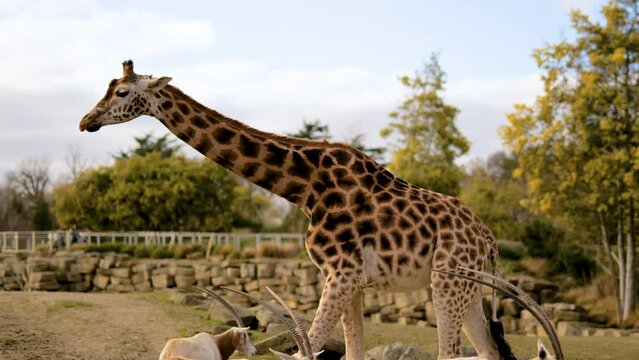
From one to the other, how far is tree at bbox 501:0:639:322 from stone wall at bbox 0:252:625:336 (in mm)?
1909

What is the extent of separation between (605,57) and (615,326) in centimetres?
596

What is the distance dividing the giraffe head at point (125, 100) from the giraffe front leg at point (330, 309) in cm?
173

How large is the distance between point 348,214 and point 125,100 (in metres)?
1.67

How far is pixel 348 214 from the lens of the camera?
4.95 metres

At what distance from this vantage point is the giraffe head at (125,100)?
16.7ft

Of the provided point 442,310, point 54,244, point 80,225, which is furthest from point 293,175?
point 80,225

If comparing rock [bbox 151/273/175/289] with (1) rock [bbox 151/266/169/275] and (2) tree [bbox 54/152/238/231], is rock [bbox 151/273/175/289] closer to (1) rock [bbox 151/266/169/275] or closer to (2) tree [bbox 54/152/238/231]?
(1) rock [bbox 151/266/169/275]

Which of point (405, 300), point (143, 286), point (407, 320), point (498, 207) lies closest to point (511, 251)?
point (498, 207)

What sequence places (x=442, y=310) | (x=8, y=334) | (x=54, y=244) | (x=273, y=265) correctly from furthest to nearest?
(x=54, y=244) < (x=273, y=265) < (x=8, y=334) < (x=442, y=310)

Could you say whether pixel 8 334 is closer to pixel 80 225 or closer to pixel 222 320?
pixel 222 320

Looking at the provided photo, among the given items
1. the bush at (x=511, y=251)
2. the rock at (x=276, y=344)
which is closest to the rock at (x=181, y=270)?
the bush at (x=511, y=251)

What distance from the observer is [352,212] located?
16.3 ft

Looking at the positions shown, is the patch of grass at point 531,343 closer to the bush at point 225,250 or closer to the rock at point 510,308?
the rock at point 510,308

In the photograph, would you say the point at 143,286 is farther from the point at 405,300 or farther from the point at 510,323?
the point at 510,323
